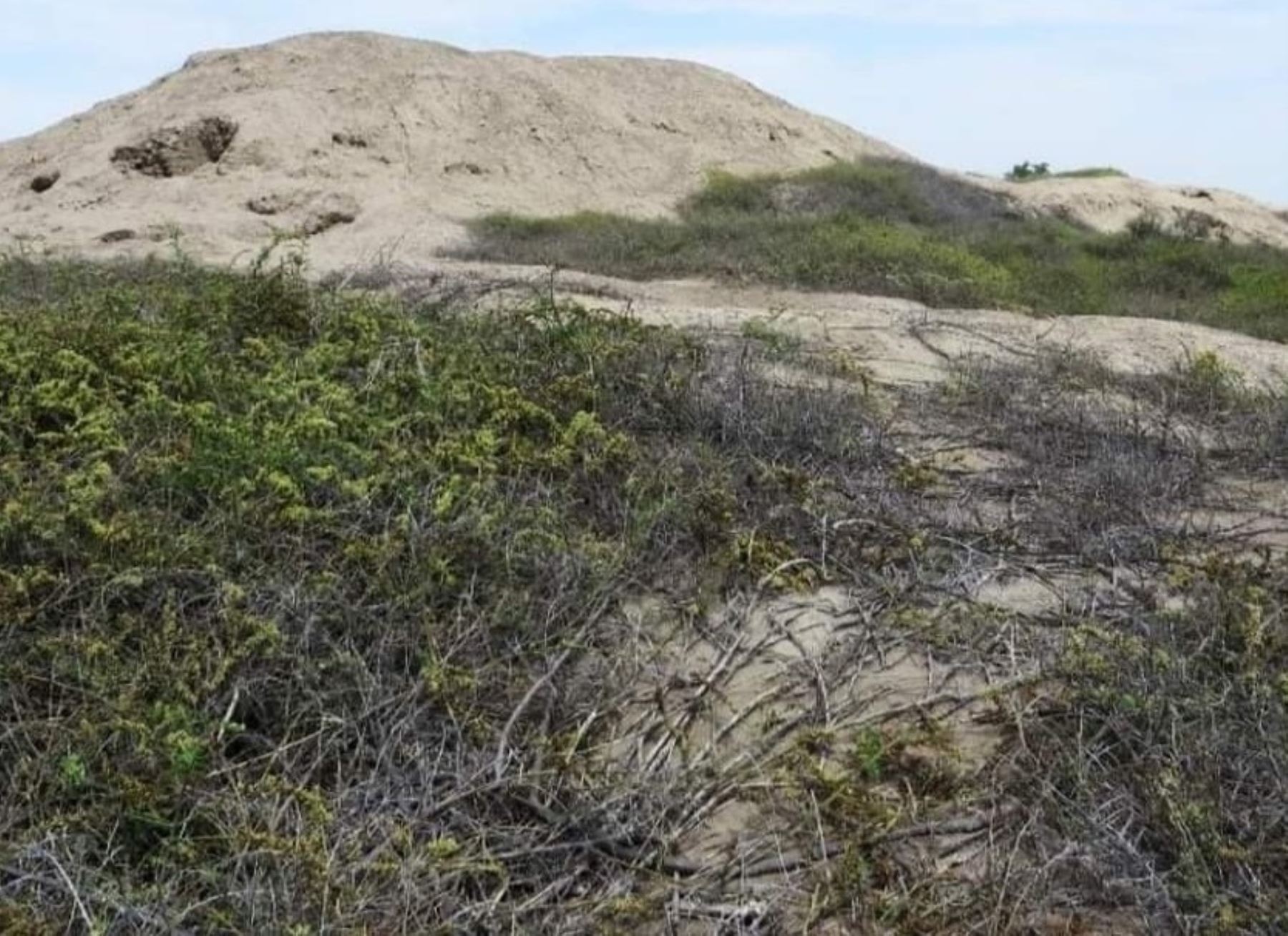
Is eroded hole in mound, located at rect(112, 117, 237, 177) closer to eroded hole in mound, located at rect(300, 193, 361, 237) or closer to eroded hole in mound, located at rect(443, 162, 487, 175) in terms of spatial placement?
eroded hole in mound, located at rect(300, 193, 361, 237)

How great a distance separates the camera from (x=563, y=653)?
347 centimetres

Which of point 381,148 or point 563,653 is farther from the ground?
point 381,148

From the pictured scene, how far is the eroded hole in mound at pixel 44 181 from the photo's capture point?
45.6 ft

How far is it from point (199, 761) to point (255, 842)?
0.26 m

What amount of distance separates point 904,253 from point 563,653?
697 cm

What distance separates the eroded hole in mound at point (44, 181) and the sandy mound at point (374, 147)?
0.09 feet

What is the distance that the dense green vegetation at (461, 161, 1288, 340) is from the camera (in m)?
9.28

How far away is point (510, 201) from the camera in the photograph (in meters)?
13.7

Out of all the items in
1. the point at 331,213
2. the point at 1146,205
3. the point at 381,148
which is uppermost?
the point at 381,148

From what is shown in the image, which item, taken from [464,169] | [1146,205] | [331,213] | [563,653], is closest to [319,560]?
[563,653]

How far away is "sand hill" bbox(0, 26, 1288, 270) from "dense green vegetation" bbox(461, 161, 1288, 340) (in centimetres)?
107

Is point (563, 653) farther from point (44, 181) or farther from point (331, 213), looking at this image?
point (44, 181)

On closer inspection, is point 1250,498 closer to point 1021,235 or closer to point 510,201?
point 1021,235

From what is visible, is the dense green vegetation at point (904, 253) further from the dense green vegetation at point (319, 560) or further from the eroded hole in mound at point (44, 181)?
the eroded hole in mound at point (44, 181)
